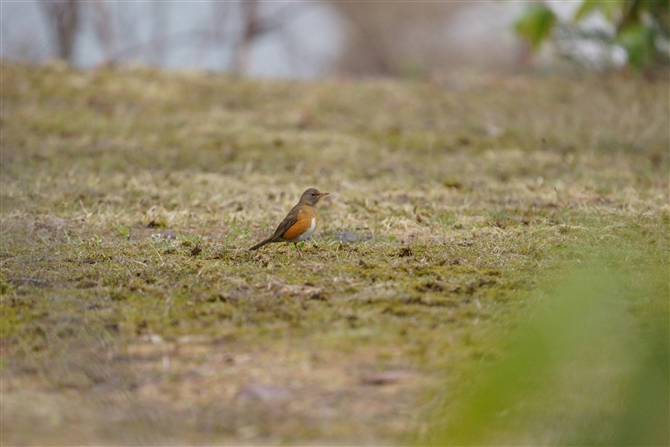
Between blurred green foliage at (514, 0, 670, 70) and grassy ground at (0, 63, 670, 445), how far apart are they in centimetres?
53

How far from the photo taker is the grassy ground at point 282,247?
2.47 m

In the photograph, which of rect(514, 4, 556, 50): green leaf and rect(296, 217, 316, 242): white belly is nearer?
rect(296, 217, 316, 242): white belly

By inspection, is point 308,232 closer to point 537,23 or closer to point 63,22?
point 537,23

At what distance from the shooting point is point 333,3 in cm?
1340

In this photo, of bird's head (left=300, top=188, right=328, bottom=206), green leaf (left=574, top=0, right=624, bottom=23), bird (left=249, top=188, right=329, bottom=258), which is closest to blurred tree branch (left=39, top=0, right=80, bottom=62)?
green leaf (left=574, top=0, right=624, bottom=23)

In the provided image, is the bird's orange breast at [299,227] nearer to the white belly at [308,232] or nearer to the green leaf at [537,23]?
the white belly at [308,232]

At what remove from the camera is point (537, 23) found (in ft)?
35.9

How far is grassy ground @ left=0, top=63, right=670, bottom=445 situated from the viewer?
2.47 m

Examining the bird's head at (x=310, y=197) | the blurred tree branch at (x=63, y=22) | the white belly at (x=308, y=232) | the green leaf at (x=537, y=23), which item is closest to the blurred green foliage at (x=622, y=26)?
the green leaf at (x=537, y=23)

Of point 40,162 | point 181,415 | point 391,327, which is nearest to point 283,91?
point 40,162

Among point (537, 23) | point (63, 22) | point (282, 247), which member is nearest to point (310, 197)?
point (282, 247)

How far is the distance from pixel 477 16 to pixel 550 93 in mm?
9944

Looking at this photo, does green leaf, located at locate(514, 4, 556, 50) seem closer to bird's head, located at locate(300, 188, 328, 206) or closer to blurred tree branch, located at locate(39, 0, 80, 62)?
blurred tree branch, located at locate(39, 0, 80, 62)

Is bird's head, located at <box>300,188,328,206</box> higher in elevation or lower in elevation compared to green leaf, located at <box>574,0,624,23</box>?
lower
